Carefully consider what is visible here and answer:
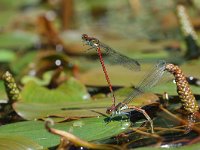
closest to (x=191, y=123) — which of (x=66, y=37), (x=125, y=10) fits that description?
(x=66, y=37)

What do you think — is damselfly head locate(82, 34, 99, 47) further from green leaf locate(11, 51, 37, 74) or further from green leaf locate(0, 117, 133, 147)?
green leaf locate(11, 51, 37, 74)

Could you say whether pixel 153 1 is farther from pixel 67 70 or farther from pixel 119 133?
pixel 119 133

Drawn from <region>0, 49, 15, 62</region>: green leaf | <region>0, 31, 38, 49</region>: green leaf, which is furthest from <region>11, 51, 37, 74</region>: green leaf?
<region>0, 31, 38, 49</region>: green leaf

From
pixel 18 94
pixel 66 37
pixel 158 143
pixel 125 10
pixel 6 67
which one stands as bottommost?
pixel 158 143

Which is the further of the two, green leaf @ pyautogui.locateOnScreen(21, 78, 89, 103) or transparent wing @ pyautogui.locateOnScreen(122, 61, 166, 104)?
green leaf @ pyautogui.locateOnScreen(21, 78, 89, 103)

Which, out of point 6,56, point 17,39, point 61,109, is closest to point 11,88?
point 61,109

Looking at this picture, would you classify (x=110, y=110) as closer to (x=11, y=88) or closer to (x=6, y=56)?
(x=11, y=88)
